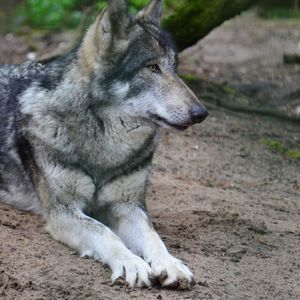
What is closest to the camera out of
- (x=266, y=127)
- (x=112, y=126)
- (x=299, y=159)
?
(x=112, y=126)

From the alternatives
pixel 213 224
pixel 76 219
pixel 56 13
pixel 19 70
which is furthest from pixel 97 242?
pixel 56 13

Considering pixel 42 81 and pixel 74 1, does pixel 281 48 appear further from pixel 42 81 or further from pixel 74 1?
pixel 42 81

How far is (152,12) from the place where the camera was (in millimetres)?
5527

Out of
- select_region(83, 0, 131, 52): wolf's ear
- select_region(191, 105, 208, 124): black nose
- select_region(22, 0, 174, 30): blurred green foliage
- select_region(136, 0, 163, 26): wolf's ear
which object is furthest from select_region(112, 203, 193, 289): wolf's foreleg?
select_region(22, 0, 174, 30): blurred green foliage

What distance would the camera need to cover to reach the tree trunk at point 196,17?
339 inches

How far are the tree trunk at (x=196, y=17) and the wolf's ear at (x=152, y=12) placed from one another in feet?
10.2

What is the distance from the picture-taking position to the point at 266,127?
8859 mm

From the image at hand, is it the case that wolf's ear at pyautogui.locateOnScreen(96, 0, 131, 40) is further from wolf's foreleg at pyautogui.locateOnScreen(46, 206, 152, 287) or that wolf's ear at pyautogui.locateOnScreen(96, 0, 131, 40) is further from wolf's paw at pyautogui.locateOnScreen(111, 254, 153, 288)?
wolf's paw at pyautogui.locateOnScreen(111, 254, 153, 288)

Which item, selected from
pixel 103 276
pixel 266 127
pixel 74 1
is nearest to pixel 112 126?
pixel 103 276

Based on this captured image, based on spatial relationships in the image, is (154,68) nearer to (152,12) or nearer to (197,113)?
(197,113)

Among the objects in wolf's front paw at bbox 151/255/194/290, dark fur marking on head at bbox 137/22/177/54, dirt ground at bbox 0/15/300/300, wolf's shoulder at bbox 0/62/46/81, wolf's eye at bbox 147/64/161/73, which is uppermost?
dark fur marking on head at bbox 137/22/177/54

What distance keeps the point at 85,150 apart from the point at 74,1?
25.5 feet

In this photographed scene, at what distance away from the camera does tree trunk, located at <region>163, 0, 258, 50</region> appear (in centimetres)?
862

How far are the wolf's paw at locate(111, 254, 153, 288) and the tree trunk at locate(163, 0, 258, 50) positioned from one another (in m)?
4.74
